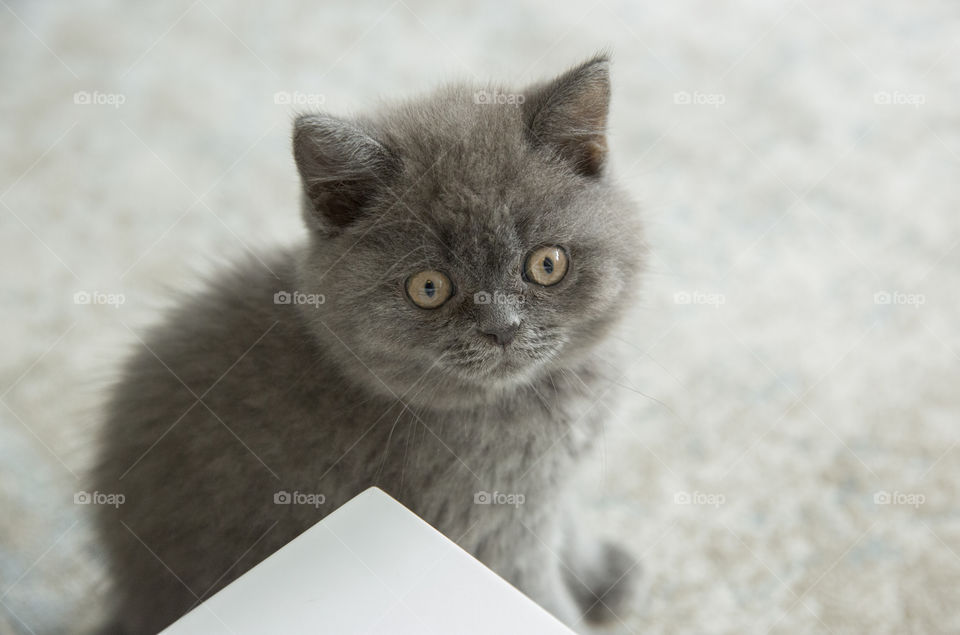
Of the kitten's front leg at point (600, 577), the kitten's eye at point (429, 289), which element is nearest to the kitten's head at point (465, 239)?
the kitten's eye at point (429, 289)

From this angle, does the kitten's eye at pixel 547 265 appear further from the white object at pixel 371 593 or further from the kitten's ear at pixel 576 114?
the white object at pixel 371 593

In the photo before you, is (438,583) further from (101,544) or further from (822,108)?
(822,108)

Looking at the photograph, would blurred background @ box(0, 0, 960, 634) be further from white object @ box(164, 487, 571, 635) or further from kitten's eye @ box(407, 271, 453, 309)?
white object @ box(164, 487, 571, 635)

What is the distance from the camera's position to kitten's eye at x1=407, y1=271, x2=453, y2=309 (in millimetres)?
1197

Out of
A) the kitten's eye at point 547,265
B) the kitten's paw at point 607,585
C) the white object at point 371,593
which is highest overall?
the kitten's eye at point 547,265

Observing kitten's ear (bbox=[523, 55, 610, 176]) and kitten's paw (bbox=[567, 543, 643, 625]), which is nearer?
kitten's ear (bbox=[523, 55, 610, 176])

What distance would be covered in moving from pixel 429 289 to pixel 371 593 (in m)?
0.42

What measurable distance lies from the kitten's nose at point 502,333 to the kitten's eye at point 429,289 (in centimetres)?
8

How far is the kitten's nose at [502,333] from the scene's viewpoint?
116cm

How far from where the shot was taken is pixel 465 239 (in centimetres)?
117

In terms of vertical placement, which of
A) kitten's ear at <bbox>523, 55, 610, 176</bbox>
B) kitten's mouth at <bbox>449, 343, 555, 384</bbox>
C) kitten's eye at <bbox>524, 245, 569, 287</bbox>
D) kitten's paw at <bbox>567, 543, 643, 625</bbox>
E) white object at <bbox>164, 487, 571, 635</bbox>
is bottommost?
kitten's paw at <bbox>567, 543, 643, 625</bbox>

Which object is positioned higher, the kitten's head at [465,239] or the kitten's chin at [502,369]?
the kitten's head at [465,239]

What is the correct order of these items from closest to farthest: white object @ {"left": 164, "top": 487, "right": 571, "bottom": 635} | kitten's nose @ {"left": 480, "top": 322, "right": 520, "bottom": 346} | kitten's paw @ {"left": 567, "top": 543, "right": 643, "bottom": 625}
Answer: white object @ {"left": 164, "top": 487, "right": 571, "bottom": 635}
kitten's nose @ {"left": 480, "top": 322, "right": 520, "bottom": 346}
kitten's paw @ {"left": 567, "top": 543, "right": 643, "bottom": 625}

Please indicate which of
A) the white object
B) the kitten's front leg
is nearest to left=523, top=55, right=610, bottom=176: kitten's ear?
the white object
